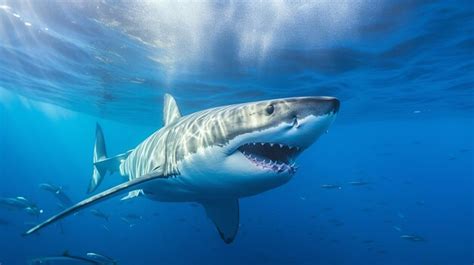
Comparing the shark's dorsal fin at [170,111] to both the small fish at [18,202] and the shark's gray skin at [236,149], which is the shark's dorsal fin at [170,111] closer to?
the shark's gray skin at [236,149]

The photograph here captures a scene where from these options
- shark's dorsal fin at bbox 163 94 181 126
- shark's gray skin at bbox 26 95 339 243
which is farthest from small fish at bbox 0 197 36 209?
shark's gray skin at bbox 26 95 339 243

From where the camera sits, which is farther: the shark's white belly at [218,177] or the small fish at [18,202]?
the small fish at [18,202]

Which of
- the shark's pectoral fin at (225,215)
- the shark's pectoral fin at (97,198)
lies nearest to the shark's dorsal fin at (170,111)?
the shark's pectoral fin at (225,215)

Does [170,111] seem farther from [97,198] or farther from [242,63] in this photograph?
[242,63]

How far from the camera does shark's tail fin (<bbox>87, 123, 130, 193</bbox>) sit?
26.4ft

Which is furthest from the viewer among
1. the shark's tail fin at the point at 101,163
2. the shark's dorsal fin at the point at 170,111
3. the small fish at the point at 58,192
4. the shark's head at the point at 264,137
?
the small fish at the point at 58,192

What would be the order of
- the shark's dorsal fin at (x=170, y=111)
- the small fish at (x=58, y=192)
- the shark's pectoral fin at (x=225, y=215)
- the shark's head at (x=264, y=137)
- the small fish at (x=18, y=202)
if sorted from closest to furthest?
the shark's head at (x=264, y=137) < the shark's pectoral fin at (x=225, y=215) < the shark's dorsal fin at (x=170, y=111) < the small fish at (x=18, y=202) < the small fish at (x=58, y=192)

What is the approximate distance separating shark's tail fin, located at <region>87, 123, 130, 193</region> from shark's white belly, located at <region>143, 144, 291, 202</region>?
11.9ft

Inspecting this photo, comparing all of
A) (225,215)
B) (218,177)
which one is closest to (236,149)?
(218,177)

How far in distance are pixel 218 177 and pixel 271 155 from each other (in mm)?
706

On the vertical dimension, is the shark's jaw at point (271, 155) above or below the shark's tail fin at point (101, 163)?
below

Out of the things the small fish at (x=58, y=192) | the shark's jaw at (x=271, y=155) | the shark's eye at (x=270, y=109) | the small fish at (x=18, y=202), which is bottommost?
the shark's jaw at (x=271, y=155)

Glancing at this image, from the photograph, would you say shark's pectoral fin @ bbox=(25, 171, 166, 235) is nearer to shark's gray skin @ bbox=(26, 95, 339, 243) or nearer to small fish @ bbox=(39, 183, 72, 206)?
shark's gray skin @ bbox=(26, 95, 339, 243)

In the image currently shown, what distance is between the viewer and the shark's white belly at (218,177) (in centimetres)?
340
